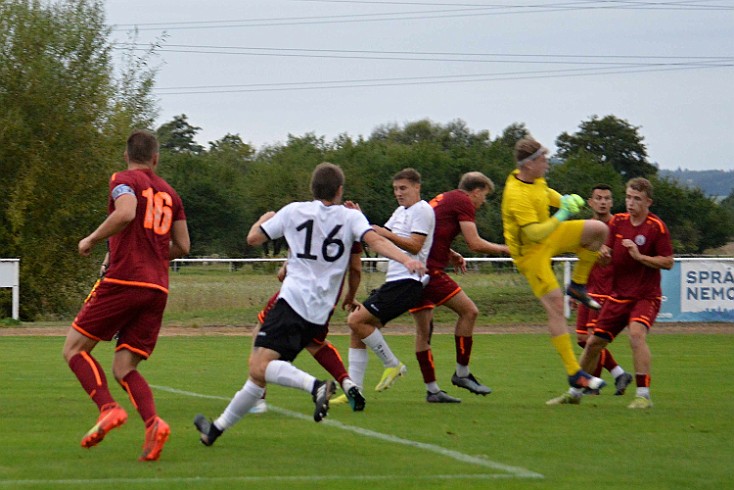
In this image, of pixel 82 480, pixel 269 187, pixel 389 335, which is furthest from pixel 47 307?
pixel 269 187

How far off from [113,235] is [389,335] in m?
15.8

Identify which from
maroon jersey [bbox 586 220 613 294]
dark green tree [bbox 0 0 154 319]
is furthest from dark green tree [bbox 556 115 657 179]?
maroon jersey [bbox 586 220 613 294]

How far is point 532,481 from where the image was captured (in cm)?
668

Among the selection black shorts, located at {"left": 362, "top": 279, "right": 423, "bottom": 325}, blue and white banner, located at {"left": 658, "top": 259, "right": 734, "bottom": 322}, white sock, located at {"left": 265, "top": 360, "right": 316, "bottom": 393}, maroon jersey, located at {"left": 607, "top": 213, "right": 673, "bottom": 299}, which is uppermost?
Result: maroon jersey, located at {"left": 607, "top": 213, "right": 673, "bottom": 299}

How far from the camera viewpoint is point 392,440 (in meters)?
8.29

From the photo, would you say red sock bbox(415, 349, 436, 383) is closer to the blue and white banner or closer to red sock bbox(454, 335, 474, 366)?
red sock bbox(454, 335, 474, 366)

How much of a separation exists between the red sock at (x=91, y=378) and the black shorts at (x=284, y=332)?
3.29ft

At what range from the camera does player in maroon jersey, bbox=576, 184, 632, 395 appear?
12.3m

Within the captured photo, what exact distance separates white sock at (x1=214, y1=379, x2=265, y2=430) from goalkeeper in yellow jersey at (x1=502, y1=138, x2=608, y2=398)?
134 inches

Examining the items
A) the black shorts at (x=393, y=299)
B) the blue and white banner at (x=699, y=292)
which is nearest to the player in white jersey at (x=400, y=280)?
the black shorts at (x=393, y=299)

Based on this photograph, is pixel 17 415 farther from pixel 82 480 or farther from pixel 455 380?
pixel 455 380

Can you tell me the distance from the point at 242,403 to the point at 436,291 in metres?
4.14

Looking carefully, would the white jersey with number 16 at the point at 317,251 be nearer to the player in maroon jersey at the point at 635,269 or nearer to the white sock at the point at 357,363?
the white sock at the point at 357,363

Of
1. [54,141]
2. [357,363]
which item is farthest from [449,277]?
[54,141]
